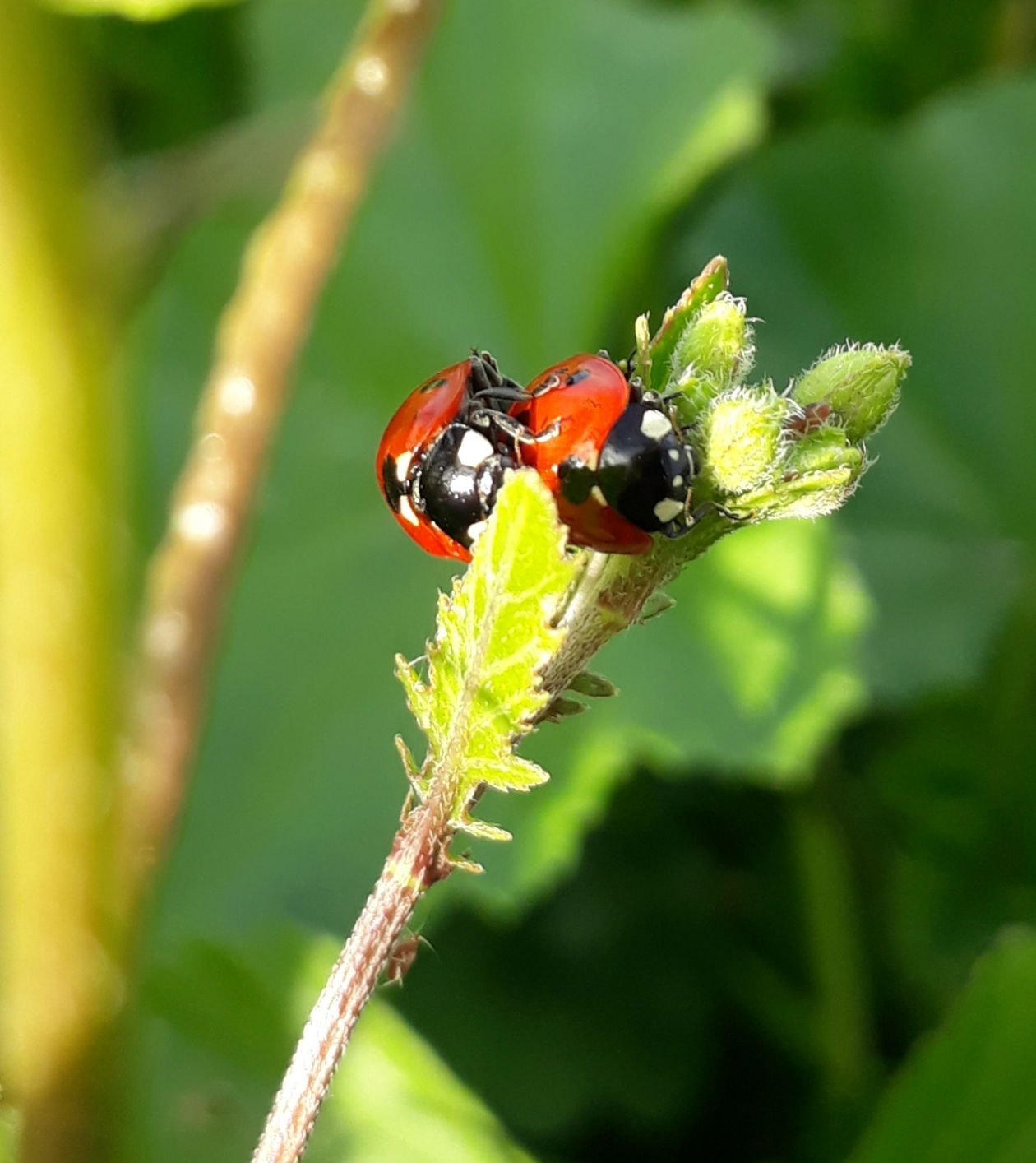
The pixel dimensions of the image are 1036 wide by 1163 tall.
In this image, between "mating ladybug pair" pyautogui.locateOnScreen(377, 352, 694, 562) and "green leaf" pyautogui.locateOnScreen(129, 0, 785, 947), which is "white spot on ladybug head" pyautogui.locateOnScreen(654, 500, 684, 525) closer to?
"mating ladybug pair" pyautogui.locateOnScreen(377, 352, 694, 562)

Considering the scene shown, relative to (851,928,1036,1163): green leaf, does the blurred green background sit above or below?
above

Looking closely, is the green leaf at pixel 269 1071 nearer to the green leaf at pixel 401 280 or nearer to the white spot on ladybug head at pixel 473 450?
the white spot on ladybug head at pixel 473 450

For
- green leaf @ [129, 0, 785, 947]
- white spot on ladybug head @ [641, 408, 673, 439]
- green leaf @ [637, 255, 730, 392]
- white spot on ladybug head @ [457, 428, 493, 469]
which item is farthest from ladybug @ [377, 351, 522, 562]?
green leaf @ [129, 0, 785, 947]

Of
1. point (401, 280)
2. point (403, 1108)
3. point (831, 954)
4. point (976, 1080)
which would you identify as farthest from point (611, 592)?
point (401, 280)

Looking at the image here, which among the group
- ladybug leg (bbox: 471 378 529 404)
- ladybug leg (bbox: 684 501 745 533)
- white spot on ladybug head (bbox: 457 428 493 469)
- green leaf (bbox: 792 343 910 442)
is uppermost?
ladybug leg (bbox: 471 378 529 404)

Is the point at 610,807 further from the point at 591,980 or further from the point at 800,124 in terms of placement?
the point at 800,124

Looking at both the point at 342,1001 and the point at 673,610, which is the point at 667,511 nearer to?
the point at 342,1001
